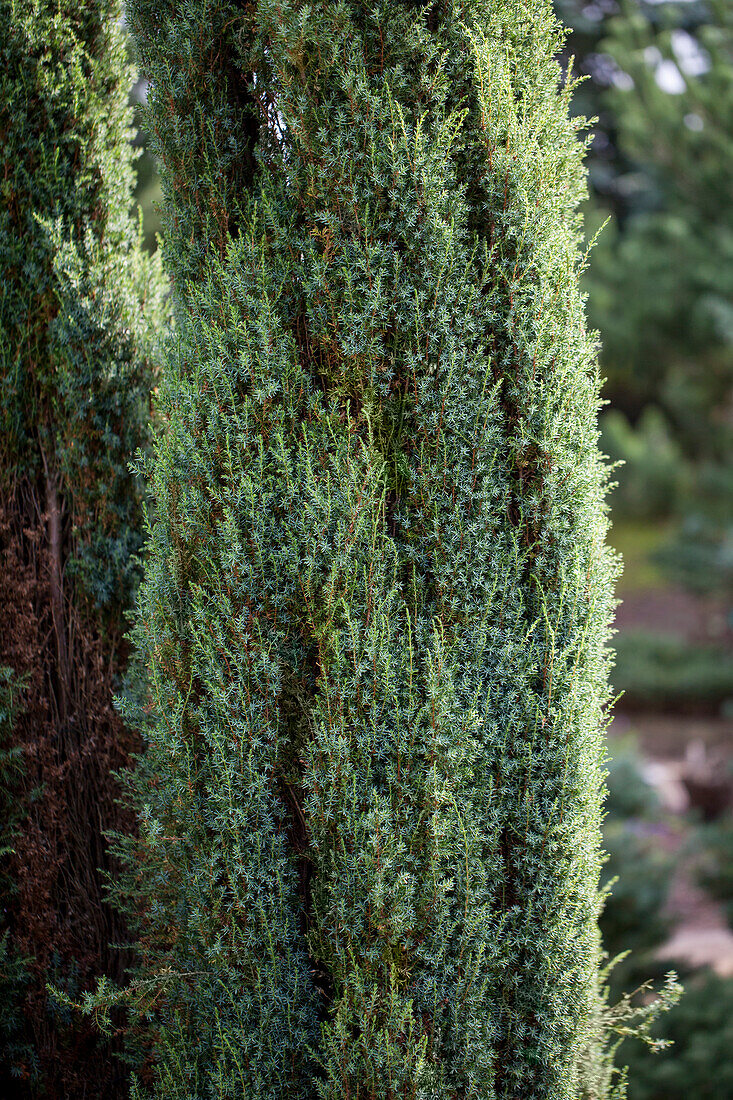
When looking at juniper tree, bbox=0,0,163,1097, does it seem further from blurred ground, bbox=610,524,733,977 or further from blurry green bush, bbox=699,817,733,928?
blurry green bush, bbox=699,817,733,928

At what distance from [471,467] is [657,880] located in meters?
4.29

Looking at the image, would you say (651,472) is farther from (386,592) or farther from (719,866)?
(386,592)

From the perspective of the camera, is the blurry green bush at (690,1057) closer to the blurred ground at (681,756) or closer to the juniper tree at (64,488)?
the blurred ground at (681,756)

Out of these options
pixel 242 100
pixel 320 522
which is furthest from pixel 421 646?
pixel 242 100

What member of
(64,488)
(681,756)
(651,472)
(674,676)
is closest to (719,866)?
(681,756)

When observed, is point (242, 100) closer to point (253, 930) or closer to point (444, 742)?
point (444, 742)

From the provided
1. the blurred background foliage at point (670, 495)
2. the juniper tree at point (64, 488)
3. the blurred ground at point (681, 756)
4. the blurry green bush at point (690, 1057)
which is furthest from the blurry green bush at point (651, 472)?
the juniper tree at point (64, 488)

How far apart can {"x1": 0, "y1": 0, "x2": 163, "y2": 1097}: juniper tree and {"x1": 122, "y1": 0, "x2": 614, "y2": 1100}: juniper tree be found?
62 cm

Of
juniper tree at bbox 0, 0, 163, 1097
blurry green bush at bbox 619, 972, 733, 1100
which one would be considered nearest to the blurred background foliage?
blurry green bush at bbox 619, 972, 733, 1100

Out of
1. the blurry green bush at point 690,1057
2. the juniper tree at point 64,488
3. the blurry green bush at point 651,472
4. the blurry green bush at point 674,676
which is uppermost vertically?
the blurry green bush at point 651,472

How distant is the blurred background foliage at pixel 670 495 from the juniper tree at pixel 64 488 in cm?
34

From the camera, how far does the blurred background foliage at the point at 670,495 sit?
5.09 m

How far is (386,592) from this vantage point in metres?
2.14

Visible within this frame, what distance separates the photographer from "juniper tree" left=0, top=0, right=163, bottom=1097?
2.67 m
